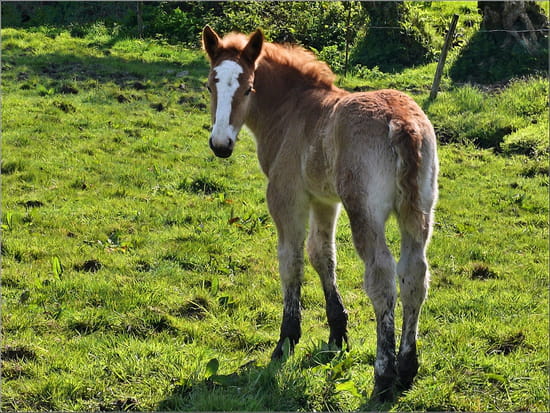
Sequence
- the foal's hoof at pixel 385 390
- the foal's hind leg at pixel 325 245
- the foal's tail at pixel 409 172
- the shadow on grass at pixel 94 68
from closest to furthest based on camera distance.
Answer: the foal's tail at pixel 409 172
the foal's hoof at pixel 385 390
the foal's hind leg at pixel 325 245
the shadow on grass at pixel 94 68

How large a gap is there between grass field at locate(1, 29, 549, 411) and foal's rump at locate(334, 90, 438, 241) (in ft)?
4.23

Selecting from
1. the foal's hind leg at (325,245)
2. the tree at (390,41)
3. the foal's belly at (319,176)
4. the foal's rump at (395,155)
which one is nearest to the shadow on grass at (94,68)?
the tree at (390,41)

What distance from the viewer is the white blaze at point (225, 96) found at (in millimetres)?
4992

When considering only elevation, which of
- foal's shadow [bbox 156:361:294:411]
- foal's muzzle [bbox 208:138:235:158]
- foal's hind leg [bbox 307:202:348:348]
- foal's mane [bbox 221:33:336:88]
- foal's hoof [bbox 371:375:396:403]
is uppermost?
foal's mane [bbox 221:33:336:88]

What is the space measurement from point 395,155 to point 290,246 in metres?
1.45

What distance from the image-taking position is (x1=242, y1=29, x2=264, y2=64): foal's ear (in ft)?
17.7

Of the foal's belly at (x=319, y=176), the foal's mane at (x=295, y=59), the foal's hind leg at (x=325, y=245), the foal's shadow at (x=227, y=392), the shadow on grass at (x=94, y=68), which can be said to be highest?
the foal's mane at (x=295, y=59)

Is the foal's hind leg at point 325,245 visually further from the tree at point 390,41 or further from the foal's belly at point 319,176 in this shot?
the tree at point 390,41

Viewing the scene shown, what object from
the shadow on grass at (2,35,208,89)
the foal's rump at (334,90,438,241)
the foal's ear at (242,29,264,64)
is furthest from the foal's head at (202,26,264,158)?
the shadow on grass at (2,35,208,89)

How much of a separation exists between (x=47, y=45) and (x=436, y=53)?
10737 mm

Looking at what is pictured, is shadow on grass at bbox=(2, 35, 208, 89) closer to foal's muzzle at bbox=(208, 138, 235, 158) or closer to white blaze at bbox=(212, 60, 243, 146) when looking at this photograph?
white blaze at bbox=(212, 60, 243, 146)

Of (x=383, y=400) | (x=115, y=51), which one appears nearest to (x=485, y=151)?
(x=383, y=400)

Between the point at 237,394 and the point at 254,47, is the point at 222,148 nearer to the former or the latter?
the point at 254,47

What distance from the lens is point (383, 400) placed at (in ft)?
13.5
